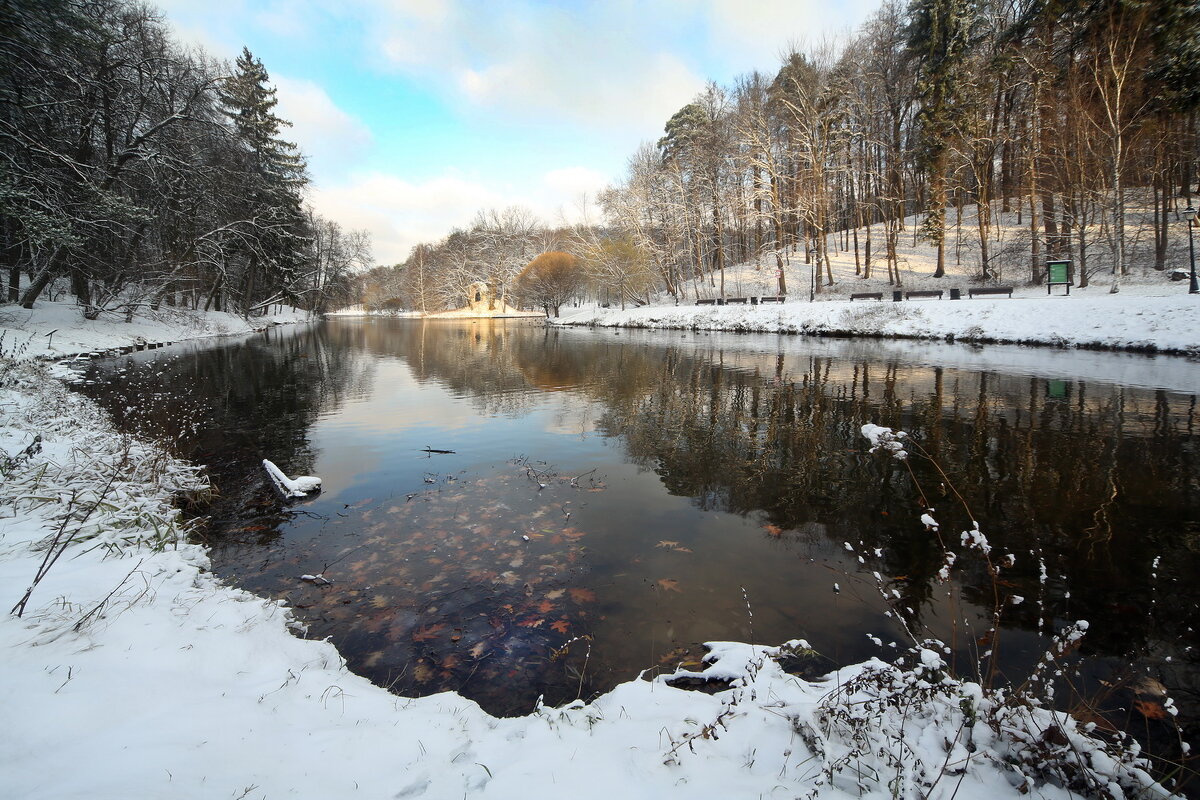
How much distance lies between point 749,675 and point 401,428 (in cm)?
968

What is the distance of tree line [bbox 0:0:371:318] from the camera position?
15000 millimetres

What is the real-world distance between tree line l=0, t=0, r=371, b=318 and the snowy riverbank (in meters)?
29.4

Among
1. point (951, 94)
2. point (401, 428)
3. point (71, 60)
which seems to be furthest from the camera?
point (951, 94)

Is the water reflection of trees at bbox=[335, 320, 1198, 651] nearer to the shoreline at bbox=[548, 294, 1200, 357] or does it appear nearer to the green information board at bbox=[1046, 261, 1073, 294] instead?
the shoreline at bbox=[548, 294, 1200, 357]

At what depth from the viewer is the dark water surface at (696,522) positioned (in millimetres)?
4074

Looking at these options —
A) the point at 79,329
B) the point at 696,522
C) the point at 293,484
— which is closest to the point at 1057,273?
the point at 696,522

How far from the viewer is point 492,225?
7912 centimetres

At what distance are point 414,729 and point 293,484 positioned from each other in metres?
5.32

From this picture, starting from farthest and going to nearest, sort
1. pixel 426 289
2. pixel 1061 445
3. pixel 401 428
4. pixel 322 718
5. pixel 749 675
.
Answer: pixel 426 289 < pixel 401 428 < pixel 1061 445 < pixel 749 675 < pixel 322 718

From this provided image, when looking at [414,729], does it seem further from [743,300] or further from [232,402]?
[743,300]

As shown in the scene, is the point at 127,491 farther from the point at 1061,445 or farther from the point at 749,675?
the point at 1061,445

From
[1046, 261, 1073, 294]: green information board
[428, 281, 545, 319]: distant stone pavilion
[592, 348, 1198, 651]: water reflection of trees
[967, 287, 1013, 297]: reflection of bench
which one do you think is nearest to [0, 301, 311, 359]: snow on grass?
[592, 348, 1198, 651]: water reflection of trees

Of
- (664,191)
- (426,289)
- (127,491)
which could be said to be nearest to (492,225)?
(426,289)

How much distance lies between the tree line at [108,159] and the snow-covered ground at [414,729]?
17913 millimetres
